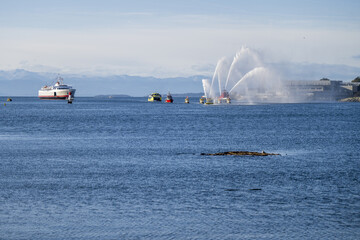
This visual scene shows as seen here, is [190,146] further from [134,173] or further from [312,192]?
[312,192]

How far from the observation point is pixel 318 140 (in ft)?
246

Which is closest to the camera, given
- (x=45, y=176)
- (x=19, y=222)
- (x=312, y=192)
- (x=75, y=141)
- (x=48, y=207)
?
(x=19, y=222)

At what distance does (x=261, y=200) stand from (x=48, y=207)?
11603 mm

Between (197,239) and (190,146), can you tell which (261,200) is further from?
(190,146)

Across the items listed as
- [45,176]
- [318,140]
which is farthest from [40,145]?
[318,140]

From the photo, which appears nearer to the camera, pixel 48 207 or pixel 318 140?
pixel 48 207

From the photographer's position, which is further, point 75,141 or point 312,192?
point 75,141

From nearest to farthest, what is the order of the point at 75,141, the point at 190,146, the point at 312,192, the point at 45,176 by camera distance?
the point at 312,192
the point at 45,176
the point at 190,146
the point at 75,141

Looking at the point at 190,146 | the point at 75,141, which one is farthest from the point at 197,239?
the point at 75,141

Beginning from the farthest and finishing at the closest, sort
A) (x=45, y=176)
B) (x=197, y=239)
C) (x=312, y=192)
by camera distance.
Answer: (x=45, y=176)
(x=312, y=192)
(x=197, y=239)

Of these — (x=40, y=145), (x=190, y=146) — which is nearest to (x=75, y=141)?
(x=40, y=145)

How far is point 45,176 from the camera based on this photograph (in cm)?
4166

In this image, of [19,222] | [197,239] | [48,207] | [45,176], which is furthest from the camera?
[45,176]

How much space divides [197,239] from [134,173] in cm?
1923
